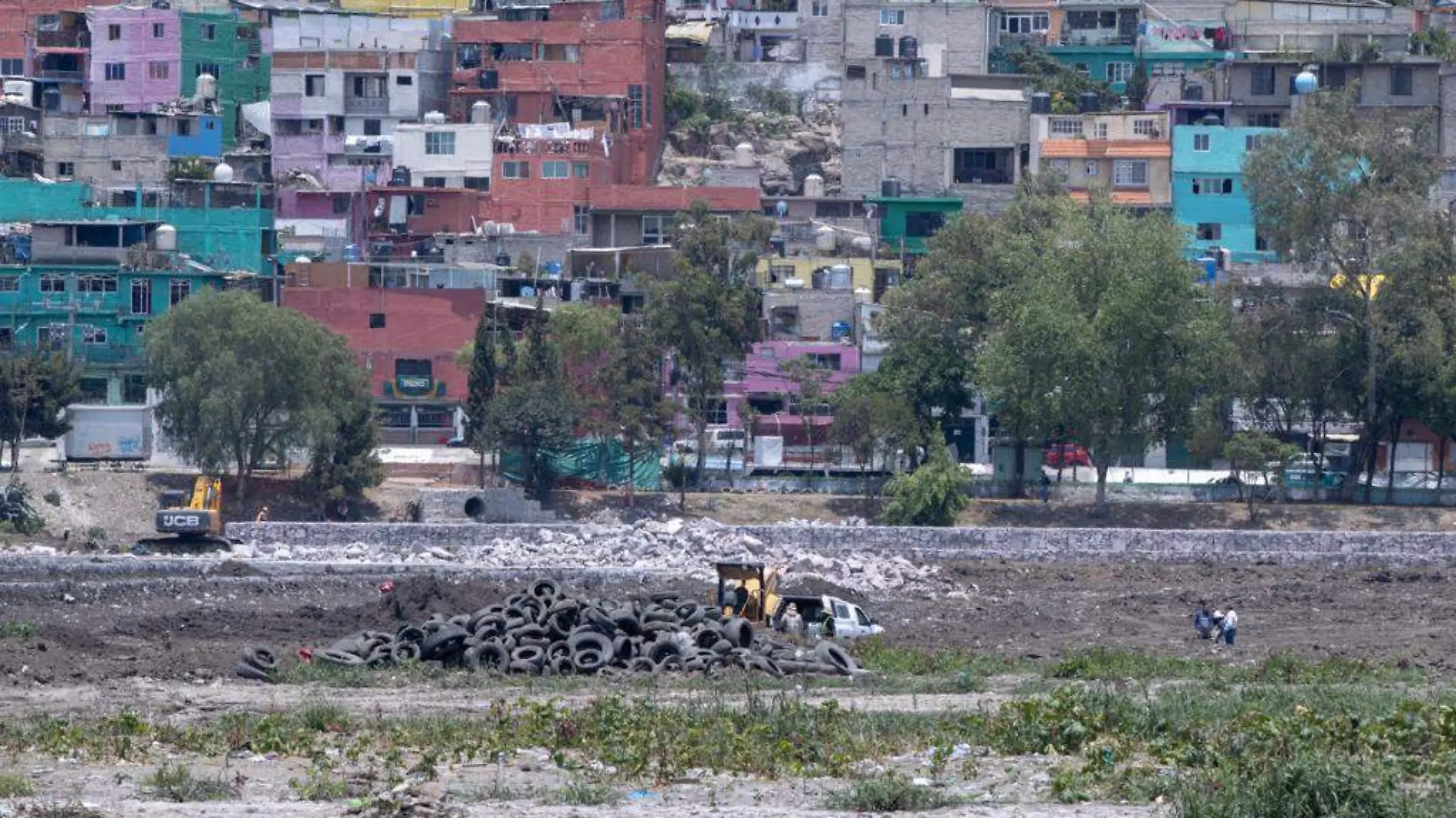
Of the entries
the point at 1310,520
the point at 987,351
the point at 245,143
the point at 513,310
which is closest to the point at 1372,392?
the point at 1310,520

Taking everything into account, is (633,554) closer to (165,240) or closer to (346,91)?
(165,240)

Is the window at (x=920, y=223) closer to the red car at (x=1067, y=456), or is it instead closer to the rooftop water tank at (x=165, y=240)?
the red car at (x=1067, y=456)

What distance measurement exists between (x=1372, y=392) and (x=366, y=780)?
39.9 meters

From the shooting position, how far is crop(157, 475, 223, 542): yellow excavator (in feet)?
157

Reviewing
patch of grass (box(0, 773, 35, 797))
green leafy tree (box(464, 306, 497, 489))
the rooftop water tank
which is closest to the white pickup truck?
patch of grass (box(0, 773, 35, 797))

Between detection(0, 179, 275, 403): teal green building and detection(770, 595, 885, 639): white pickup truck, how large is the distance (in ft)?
107

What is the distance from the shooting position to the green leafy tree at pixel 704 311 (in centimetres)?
5750

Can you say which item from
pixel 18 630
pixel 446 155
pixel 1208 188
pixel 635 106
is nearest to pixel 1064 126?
pixel 1208 188

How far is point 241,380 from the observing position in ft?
179

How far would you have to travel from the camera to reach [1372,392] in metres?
56.4

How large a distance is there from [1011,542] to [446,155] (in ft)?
106

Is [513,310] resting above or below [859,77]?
below

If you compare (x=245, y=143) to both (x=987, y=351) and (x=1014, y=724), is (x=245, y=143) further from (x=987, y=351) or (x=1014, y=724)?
(x=1014, y=724)

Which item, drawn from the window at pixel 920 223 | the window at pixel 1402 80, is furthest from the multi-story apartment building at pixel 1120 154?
the window at pixel 1402 80
